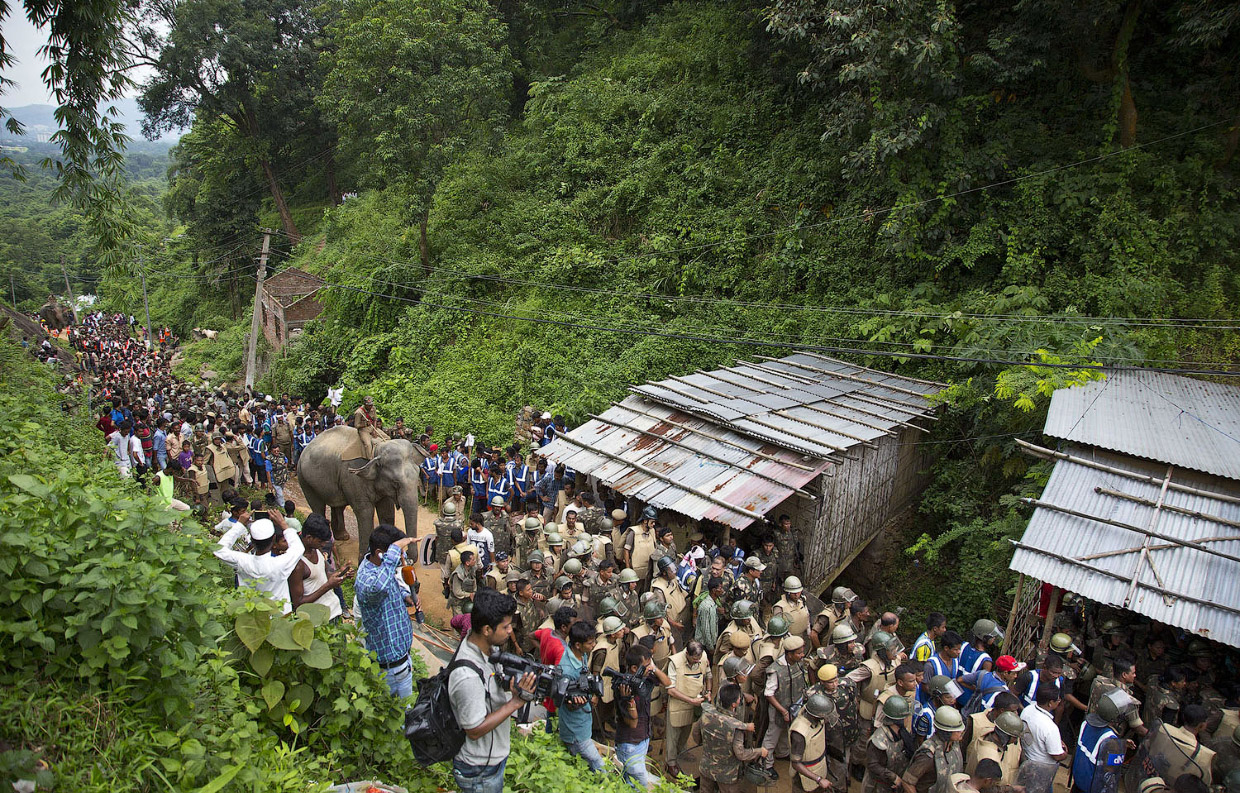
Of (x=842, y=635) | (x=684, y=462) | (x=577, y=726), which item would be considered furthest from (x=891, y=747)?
(x=684, y=462)

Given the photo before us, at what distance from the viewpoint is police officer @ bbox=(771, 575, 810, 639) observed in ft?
25.6

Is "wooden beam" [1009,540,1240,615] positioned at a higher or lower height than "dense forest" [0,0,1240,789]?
lower

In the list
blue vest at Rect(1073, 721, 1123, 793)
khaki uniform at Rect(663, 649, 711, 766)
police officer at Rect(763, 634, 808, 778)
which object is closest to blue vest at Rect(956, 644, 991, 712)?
blue vest at Rect(1073, 721, 1123, 793)

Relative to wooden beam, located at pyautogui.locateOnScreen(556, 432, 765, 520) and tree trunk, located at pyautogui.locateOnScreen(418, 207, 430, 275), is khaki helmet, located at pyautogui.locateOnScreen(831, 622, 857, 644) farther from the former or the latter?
tree trunk, located at pyautogui.locateOnScreen(418, 207, 430, 275)

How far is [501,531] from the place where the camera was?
1009cm

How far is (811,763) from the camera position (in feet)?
19.2

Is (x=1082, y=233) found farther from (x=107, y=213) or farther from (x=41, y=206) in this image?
(x=41, y=206)

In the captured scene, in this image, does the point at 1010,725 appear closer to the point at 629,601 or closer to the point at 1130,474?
the point at 629,601

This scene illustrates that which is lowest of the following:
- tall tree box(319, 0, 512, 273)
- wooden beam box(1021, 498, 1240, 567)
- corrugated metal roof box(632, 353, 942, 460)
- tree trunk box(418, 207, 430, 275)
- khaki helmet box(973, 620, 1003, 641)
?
khaki helmet box(973, 620, 1003, 641)

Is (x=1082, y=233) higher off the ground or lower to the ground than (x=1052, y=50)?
lower

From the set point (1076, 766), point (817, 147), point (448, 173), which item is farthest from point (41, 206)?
point (1076, 766)

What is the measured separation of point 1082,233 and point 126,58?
49.2 feet

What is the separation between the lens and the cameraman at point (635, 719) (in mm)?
5500

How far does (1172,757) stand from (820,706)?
108 inches
